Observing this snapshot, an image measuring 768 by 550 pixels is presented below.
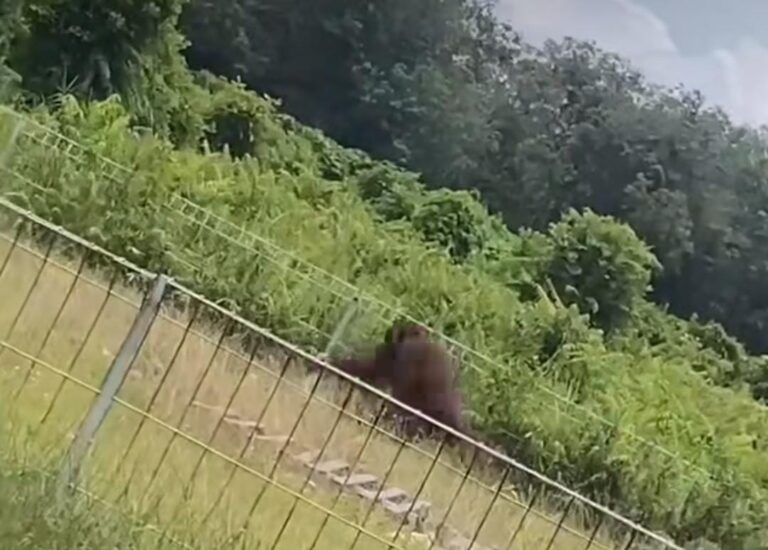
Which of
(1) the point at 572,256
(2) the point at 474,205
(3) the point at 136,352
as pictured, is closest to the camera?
(3) the point at 136,352

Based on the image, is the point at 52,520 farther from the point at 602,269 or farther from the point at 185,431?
the point at 602,269

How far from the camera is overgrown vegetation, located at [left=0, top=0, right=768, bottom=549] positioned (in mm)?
4773

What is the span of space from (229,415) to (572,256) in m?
4.87

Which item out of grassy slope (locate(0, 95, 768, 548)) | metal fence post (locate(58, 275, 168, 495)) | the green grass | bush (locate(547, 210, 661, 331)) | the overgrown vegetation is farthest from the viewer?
bush (locate(547, 210, 661, 331))

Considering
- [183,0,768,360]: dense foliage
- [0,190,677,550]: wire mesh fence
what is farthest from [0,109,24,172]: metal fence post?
[183,0,768,360]: dense foliage

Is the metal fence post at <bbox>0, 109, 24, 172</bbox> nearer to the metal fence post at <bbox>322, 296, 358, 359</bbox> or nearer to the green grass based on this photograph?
the metal fence post at <bbox>322, 296, 358, 359</bbox>

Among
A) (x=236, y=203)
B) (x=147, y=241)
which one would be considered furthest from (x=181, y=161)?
(x=147, y=241)

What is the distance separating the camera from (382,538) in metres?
1.85

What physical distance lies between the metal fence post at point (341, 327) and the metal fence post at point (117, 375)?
9.60 ft

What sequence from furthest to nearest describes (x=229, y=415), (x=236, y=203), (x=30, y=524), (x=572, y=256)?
(x=572, y=256), (x=236, y=203), (x=229, y=415), (x=30, y=524)

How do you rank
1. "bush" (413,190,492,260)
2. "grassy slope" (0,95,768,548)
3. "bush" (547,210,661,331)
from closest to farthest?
"grassy slope" (0,95,768,548) < "bush" (547,210,661,331) < "bush" (413,190,492,260)

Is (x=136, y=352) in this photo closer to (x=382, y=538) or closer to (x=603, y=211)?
(x=382, y=538)

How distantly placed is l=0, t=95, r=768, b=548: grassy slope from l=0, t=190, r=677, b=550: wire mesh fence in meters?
2.25

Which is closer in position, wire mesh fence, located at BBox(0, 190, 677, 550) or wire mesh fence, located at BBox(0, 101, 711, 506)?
wire mesh fence, located at BBox(0, 190, 677, 550)
